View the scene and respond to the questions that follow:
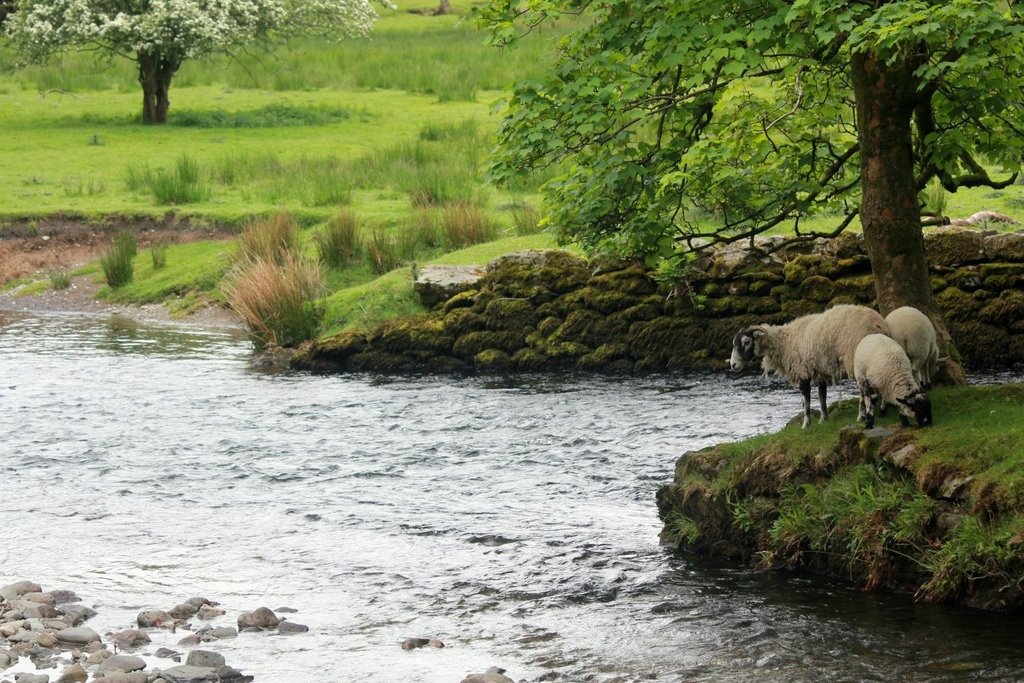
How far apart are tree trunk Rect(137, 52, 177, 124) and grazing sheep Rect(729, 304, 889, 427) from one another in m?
27.1

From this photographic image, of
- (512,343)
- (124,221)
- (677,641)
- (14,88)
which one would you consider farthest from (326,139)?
(677,641)

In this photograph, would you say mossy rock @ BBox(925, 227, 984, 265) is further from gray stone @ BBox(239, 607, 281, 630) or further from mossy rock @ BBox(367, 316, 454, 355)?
gray stone @ BBox(239, 607, 281, 630)

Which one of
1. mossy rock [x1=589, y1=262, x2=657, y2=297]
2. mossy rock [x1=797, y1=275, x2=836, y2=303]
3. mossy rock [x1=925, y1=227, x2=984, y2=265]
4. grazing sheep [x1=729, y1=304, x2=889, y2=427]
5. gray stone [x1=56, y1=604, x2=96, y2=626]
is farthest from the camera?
mossy rock [x1=589, y1=262, x2=657, y2=297]

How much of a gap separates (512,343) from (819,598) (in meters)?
9.40

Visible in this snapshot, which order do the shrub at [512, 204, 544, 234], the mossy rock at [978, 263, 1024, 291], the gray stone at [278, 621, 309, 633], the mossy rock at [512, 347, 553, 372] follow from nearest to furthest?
the gray stone at [278, 621, 309, 633] → the mossy rock at [978, 263, 1024, 291] → the mossy rock at [512, 347, 553, 372] → the shrub at [512, 204, 544, 234]

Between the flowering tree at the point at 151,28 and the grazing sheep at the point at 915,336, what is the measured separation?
2688 cm

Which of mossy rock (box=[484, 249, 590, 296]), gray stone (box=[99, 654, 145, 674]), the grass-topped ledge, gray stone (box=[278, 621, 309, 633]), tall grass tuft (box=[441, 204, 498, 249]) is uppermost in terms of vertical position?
tall grass tuft (box=[441, 204, 498, 249])

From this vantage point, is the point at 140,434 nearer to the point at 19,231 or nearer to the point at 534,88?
the point at 534,88

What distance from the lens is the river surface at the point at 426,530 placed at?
8188mm

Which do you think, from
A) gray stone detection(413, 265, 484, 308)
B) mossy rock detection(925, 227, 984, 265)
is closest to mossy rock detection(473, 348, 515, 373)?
gray stone detection(413, 265, 484, 308)

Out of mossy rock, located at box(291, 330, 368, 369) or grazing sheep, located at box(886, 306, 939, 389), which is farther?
mossy rock, located at box(291, 330, 368, 369)

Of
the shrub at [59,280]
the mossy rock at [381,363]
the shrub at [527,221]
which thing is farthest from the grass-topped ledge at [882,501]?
the shrub at [59,280]

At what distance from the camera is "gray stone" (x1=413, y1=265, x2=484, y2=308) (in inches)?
728

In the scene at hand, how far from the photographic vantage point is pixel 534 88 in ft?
35.6
